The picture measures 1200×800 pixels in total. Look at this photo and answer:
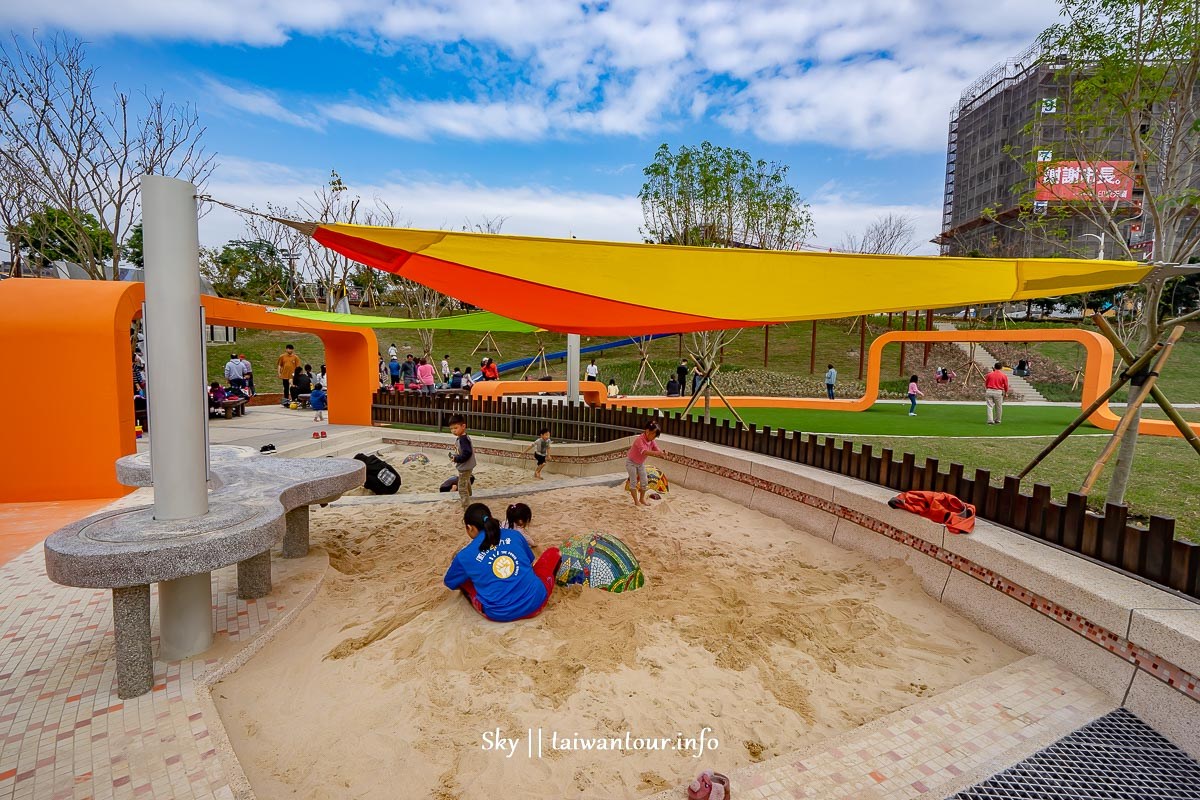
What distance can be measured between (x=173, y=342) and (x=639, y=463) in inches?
186

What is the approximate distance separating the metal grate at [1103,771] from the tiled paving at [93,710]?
3.19 m

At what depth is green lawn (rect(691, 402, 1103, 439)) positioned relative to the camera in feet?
37.3

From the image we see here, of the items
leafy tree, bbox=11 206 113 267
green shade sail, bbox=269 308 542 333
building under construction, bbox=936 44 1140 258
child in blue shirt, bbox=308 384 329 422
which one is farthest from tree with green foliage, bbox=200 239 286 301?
building under construction, bbox=936 44 1140 258

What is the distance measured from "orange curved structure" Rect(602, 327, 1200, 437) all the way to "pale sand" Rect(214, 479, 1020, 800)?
21.6ft

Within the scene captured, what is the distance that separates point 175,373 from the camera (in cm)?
292

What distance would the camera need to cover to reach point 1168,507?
18.3 ft

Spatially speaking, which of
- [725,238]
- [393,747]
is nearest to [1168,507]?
[393,747]

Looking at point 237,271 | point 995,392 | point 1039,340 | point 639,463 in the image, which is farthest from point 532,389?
point 237,271

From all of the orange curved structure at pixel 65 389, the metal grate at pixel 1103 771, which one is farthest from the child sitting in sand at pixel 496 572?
the orange curved structure at pixel 65 389

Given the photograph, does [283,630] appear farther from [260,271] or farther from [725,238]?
[260,271]

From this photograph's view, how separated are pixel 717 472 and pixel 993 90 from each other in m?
39.5

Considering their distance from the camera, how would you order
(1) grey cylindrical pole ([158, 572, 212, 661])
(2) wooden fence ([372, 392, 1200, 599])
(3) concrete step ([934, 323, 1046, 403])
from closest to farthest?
(1) grey cylindrical pole ([158, 572, 212, 661]) → (2) wooden fence ([372, 392, 1200, 599]) → (3) concrete step ([934, 323, 1046, 403])

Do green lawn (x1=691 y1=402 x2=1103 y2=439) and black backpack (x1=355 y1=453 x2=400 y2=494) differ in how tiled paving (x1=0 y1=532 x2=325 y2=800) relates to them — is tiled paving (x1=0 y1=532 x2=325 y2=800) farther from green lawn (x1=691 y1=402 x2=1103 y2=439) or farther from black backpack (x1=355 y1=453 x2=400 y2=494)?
green lawn (x1=691 y1=402 x2=1103 y2=439)

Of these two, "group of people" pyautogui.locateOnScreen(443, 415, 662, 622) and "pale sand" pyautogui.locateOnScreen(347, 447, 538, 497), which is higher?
"group of people" pyautogui.locateOnScreen(443, 415, 662, 622)
